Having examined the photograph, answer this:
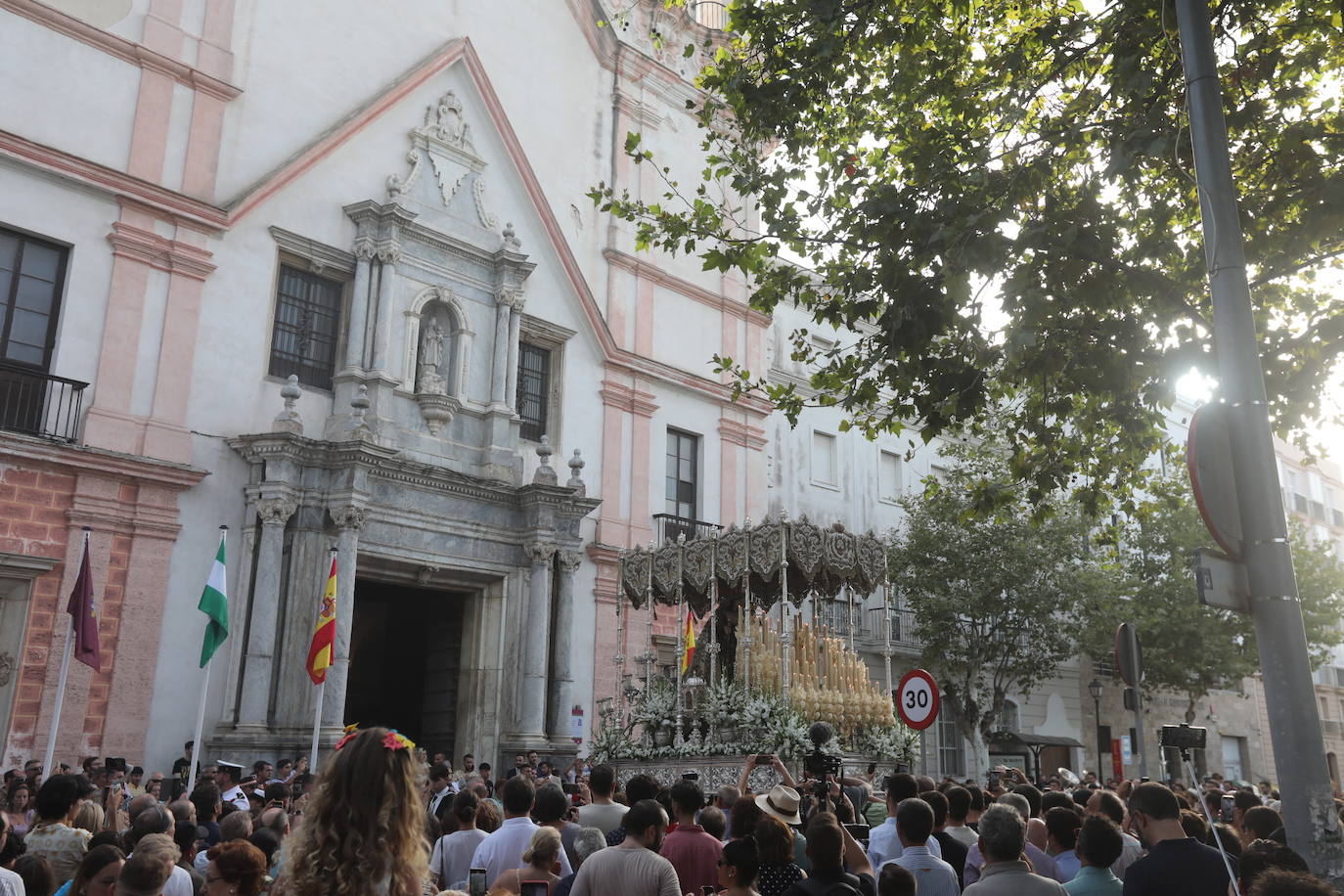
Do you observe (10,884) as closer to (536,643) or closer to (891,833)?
(891,833)

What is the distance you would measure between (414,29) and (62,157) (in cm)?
743

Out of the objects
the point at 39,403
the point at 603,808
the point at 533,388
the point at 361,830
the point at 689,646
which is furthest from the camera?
the point at 533,388

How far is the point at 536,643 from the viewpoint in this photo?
1911 centimetres

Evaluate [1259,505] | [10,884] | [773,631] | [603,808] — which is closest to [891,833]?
[603,808]

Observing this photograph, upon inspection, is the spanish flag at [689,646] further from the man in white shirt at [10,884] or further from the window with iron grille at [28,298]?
the man in white shirt at [10,884]

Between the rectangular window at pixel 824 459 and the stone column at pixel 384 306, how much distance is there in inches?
514

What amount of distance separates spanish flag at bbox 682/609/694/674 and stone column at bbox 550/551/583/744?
314 centimetres

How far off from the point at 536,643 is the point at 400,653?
398 cm

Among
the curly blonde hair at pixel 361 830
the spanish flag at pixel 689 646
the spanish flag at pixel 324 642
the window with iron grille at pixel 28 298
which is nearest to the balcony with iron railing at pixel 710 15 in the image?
the spanish flag at pixel 689 646

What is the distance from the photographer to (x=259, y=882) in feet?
13.5

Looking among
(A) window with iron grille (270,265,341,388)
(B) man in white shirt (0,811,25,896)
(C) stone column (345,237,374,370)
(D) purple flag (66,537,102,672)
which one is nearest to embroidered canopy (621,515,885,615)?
(C) stone column (345,237,374,370)

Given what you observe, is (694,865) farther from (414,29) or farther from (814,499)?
(814,499)

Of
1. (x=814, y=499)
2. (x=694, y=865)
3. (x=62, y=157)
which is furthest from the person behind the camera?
(x=814, y=499)

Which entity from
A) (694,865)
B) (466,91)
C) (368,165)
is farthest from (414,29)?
(694,865)
